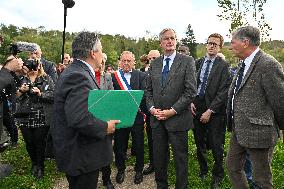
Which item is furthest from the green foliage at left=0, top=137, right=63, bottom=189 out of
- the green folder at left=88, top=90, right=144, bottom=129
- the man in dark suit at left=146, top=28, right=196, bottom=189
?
the green folder at left=88, top=90, right=144, bottom=129

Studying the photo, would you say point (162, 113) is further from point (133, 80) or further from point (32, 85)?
point (32, 85)

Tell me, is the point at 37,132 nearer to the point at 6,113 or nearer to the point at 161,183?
the point at 6,113

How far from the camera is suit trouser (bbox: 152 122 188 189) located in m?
5.11

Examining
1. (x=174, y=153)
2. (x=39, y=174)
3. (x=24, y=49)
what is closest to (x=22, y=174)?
(x=39, y=174)

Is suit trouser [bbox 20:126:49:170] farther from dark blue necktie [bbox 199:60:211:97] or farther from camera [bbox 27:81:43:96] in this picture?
dark blue necktie [bbox 199:60:211:97]

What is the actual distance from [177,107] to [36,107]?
2.60 m

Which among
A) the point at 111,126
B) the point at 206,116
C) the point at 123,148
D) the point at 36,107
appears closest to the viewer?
the point at 111,126

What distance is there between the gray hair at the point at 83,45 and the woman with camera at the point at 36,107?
9.09 feet

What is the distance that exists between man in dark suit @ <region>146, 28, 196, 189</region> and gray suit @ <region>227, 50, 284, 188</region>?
1044 millimetres

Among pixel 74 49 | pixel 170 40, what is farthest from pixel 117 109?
pixel 170 40

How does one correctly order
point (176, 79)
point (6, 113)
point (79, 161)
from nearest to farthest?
point (79, 161)
point (176, 79)
point (6, 113)

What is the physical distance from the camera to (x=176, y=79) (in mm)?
5090

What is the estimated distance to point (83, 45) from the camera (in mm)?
3271

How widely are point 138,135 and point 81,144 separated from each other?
10.4 feet
